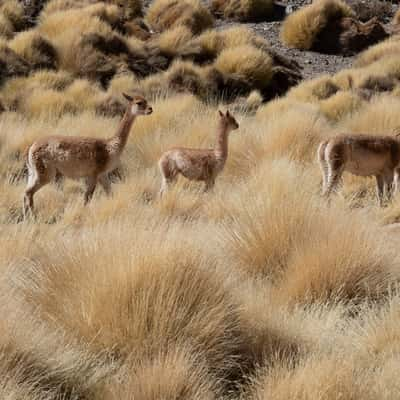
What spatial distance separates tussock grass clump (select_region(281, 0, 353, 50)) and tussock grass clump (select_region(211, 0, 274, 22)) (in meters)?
1.30

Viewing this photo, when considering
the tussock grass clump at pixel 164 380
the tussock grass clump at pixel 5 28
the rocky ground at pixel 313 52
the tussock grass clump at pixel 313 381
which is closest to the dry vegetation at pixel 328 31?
the rocky ground at pixel 313 52

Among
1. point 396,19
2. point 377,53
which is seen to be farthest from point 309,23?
point 396,19

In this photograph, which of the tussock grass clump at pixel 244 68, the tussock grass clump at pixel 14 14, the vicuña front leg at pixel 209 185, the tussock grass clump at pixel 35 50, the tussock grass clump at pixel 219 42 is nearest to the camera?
the vicuña front leg at pixel 209 185

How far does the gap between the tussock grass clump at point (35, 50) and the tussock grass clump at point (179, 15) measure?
14.2 feet

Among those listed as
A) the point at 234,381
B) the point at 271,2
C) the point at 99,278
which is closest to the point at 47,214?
the point at 99,278

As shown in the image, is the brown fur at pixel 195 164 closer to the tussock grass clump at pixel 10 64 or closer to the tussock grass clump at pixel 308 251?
the tussock grass clump at pixel 308 251

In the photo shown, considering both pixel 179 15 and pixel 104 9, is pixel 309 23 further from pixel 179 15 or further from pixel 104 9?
pixel 104 9

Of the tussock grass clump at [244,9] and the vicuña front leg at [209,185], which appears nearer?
the vicuña front leg at [209,185]

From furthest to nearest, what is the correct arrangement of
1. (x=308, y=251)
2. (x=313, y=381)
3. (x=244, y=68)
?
(x=244, y=68)
(x=308, y=251)
(x=313, y=381)

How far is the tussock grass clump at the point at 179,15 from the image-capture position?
68.3 feet

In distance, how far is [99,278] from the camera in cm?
484

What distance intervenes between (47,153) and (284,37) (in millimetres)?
13671

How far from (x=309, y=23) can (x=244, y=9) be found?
8.28ft

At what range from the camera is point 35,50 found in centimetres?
1709
